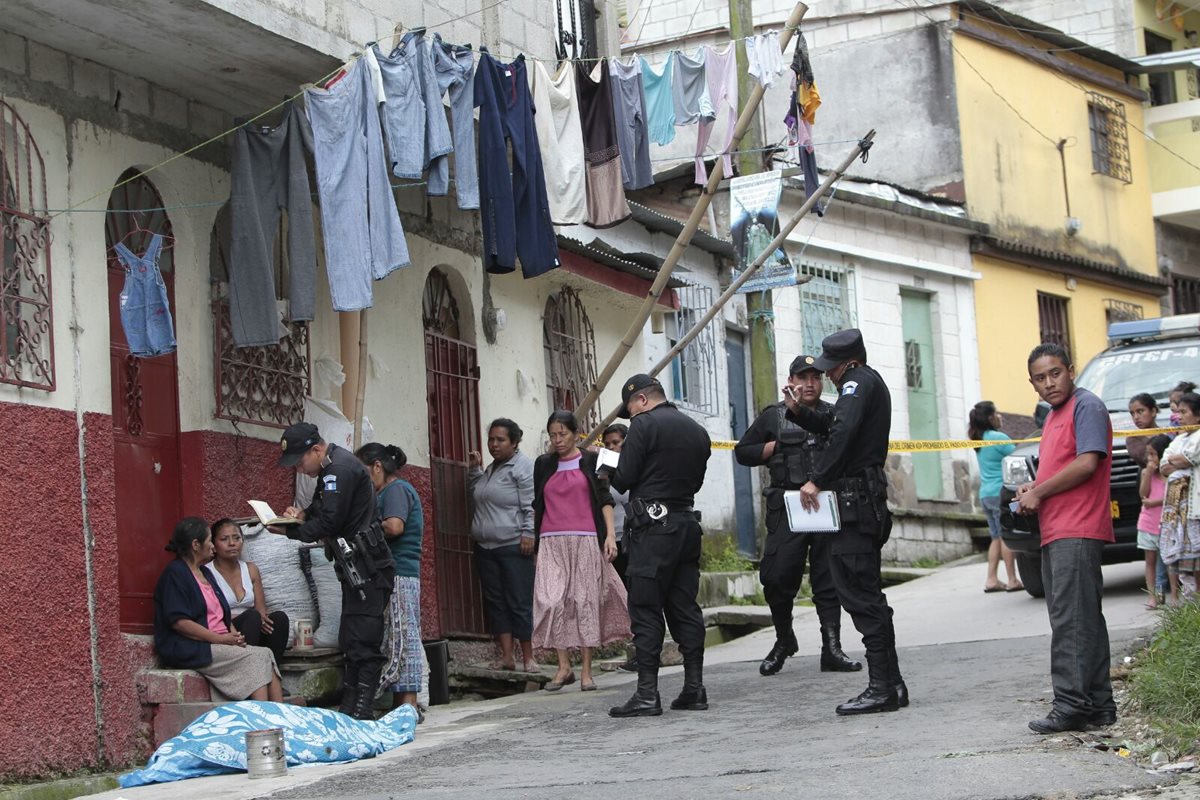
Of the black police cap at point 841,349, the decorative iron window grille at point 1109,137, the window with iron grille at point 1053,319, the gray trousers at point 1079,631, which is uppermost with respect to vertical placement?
the decorative iron window grille at point 1109,137

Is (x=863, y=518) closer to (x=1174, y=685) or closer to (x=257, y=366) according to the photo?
(x=1174, y=685)

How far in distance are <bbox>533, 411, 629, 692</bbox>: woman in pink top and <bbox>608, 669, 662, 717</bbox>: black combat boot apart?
1846mm

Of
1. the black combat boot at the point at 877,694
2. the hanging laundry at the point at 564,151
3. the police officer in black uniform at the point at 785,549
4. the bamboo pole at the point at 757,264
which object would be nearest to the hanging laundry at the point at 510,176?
the hanging laundry at the point at 564,151

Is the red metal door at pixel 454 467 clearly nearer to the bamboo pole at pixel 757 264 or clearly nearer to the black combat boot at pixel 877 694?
the bamboo pole at pixel 757 264

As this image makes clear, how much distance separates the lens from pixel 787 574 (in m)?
11.2

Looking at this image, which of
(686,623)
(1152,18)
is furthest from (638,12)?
(686,623)

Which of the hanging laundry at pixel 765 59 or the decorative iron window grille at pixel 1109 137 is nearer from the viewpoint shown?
the hanging laundry at pixel 765 59

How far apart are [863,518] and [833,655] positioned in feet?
7.73

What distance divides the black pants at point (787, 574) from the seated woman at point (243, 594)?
9.94 ft

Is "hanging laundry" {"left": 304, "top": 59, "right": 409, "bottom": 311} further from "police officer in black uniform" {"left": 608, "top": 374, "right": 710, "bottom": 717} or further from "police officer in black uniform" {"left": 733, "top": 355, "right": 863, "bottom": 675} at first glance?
"police officer in black uniform" {"left": 733, "top": 355, "right": 863, "bottom": 675}

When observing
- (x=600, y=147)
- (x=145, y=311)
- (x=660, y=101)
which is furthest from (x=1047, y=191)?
(x=145, y=311)

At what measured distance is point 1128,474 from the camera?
13453mm

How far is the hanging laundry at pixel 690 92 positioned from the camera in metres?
12.9

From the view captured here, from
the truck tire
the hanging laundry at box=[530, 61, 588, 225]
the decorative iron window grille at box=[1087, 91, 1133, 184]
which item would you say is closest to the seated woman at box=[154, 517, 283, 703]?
the hanging laundry at box=[530, 61, 588, 225]
